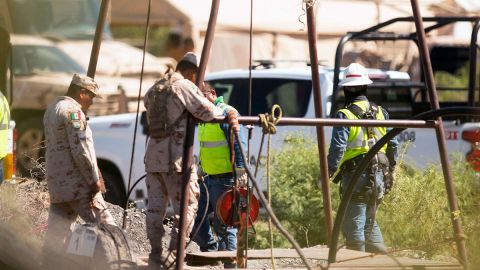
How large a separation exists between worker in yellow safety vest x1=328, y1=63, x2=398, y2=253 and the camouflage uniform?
6.07ft

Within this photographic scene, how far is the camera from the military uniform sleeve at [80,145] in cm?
765

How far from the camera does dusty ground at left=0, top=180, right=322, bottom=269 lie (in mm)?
6816

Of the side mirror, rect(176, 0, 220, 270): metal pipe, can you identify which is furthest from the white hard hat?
the side mirror

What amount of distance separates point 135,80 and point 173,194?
14.5 metres

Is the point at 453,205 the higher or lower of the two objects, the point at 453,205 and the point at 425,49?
the lower

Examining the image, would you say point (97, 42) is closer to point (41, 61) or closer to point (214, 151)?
point (214, 151)

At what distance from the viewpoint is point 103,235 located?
21.7 feet

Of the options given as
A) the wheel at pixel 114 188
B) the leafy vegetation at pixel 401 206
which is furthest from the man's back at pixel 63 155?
the wheel at pixel 114 188

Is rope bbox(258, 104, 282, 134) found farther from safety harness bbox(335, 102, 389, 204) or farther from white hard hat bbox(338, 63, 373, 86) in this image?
white hard hat bbox(338, 63, 373, 86)

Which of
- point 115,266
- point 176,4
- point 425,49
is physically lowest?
point 115,266

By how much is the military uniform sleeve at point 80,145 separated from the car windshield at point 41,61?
1182cm

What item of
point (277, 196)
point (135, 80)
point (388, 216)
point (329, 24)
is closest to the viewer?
point (388, 216)

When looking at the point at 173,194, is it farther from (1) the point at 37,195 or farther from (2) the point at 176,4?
(2) the point at 176,4

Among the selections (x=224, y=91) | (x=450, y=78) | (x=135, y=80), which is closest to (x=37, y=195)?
(x=224, y=91)
